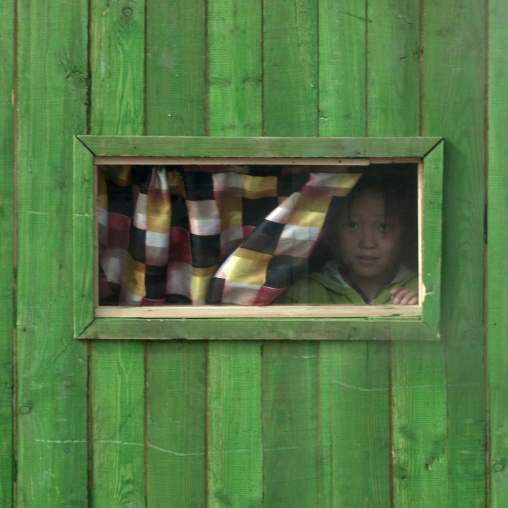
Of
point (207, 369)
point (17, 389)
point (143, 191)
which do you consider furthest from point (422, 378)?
point (17, 389)

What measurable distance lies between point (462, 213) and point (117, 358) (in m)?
1.27

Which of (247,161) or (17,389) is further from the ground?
(247,161)

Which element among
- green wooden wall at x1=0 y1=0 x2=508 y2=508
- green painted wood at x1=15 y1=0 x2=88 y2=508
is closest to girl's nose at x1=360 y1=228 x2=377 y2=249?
green wooden wall at x1=0 y1=0 x2=508 y2=508

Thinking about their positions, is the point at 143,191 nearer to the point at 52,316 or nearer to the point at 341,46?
the point at 52,316

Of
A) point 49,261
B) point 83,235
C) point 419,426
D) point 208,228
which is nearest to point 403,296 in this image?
point 419,426

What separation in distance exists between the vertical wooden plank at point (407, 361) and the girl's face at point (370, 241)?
0.23 metres

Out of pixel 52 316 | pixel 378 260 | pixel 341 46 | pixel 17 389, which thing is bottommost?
pixel 17 389

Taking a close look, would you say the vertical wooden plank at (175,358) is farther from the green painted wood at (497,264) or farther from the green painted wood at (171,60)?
the green painted wood at (497,264)

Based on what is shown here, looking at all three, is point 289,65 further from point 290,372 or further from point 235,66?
point 290,372

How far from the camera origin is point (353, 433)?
2.55 meters

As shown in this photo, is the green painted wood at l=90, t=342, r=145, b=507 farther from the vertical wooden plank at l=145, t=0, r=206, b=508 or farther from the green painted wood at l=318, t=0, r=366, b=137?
the green painted wood at l=318, t=0, r=366, b=137

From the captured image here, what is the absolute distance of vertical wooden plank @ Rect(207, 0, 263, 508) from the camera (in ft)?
8.25

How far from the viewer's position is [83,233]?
2.52 m

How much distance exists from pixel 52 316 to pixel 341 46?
1.33 meters
